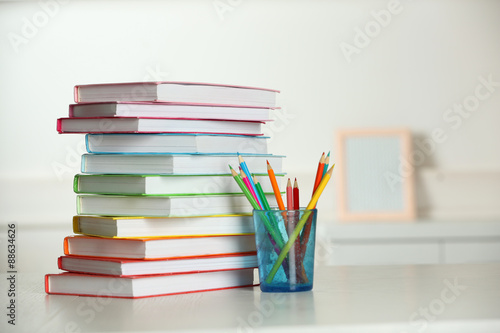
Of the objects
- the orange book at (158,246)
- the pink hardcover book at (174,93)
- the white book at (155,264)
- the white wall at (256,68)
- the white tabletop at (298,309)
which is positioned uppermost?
the white wall at (256,68)

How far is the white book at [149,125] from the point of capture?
0.92m

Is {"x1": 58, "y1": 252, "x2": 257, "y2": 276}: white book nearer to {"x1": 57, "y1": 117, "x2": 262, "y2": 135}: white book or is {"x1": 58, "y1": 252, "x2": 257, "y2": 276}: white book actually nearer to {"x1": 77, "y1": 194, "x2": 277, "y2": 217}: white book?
{"x1": 77, "y1": 194, "x2": 277, "y2": 217}: white book

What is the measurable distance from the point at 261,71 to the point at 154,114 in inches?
98.0

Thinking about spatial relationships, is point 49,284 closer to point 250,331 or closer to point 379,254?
point 250,331

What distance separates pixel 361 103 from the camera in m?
3.38

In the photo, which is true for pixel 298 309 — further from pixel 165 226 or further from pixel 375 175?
pixel 375 175

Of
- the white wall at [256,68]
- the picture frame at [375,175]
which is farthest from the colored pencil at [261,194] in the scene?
the white wall at [256,68]

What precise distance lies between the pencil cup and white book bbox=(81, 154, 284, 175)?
98mm

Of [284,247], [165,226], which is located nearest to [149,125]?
[165,226]

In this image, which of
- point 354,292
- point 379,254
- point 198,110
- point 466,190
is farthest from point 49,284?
point 466,190

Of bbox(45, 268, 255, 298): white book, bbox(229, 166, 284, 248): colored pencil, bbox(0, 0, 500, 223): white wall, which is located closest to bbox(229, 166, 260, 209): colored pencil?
bbox(229, 166, 284, 248): colored pencil

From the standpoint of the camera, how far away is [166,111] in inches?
36.6

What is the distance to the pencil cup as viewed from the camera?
89 centimetres

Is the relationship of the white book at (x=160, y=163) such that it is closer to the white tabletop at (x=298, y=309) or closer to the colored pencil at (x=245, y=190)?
the colored pencil at (x=245, y=190)
